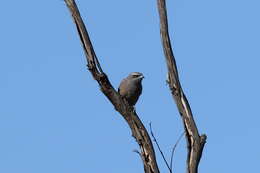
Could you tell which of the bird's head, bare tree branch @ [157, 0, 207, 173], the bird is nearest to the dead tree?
bare tree branch @ [157, 0, 207, 173]

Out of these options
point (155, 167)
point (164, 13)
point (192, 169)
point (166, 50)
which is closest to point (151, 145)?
point (155, 167)

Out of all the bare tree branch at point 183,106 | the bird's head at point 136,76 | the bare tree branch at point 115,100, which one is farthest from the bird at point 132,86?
the bare tree branch at point 183,106

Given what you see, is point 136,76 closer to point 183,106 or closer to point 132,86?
point 132,86

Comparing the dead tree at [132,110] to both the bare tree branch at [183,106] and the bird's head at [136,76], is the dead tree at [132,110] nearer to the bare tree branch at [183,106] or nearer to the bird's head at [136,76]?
the bare tree branch at [183,106]

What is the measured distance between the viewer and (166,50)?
5699 mm

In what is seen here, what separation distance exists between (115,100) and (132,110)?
27 cm

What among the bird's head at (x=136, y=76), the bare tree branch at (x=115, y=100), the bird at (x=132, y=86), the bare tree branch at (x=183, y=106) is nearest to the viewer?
the bare tree branch at (x=183, y=106)

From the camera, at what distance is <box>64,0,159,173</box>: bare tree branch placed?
19.0ft

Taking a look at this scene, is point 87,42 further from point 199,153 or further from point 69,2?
point 199,153

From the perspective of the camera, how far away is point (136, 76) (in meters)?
13.7

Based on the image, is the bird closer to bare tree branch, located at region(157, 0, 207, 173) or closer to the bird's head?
the bird's head

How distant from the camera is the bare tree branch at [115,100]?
5.80 m

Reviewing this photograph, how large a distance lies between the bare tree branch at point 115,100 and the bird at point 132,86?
641 centimetres

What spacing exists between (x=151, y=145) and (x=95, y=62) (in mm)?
1054
